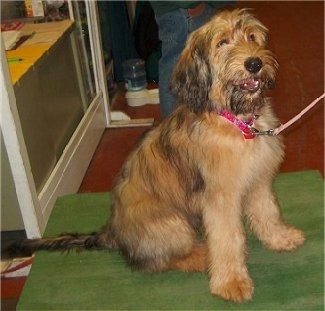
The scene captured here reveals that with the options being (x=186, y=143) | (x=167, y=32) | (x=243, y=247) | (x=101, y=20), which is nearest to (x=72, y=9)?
(x=101, y=20)

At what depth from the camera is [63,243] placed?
7.24ft

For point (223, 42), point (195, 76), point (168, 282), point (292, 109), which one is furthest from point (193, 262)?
point (292, 109)

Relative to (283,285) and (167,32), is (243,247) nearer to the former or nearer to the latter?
(283,285)

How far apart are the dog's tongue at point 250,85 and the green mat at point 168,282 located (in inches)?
30.3

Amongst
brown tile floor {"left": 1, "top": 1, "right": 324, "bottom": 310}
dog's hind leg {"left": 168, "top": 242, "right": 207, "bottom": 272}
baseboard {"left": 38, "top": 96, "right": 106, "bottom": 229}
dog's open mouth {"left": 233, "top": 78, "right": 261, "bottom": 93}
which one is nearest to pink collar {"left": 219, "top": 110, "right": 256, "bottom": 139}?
dog's open mouth {"left": 233, "top": 78, "right": 261, "bottom": 93}

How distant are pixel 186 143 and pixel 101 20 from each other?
10.4ft

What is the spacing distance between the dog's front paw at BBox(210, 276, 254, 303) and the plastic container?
3071 millimetres

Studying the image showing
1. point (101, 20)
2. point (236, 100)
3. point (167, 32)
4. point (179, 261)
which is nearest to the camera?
point (236, 100)

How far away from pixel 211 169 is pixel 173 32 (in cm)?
103

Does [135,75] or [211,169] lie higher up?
[211,169]

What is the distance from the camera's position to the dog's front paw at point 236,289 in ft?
6.35

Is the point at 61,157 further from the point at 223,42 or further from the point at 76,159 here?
the point at 223,42

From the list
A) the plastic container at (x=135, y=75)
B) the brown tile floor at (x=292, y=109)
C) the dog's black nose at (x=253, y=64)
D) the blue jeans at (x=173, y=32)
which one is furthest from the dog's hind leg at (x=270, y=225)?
the plastic container at (x=135, y=75)

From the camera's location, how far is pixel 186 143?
1.91 metres
